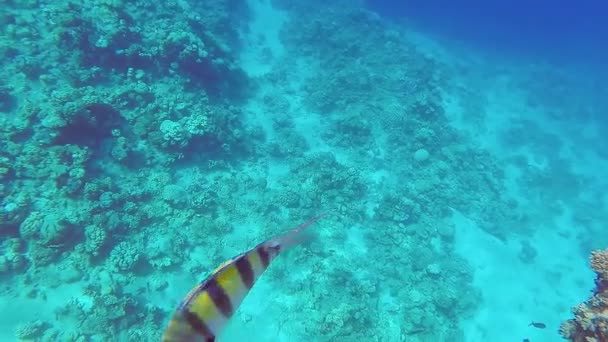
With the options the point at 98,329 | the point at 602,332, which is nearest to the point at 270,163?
the point at 98,329

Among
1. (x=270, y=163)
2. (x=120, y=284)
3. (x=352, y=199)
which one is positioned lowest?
(x=352, y=199)

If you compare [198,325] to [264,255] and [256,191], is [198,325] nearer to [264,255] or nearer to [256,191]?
[264,255]

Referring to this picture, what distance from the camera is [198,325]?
1.25 metres

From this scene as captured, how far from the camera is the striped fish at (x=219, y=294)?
4.00 feet

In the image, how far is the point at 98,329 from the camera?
8.13 m

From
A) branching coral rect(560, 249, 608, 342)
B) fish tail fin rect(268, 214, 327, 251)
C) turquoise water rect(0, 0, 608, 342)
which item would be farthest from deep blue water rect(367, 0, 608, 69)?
fish tail fin rect(268, 214, 327, 251)

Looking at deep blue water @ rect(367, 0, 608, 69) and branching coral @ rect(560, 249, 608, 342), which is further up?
deep blue water @ rect(367, 0, 608, 69)

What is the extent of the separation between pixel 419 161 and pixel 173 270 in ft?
37.8

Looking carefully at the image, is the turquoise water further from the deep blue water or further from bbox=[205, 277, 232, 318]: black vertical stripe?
the deep blue water

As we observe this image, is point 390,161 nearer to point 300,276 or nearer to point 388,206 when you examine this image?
point 388,206

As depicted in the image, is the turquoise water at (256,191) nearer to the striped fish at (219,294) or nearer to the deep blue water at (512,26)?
the striped fish at (219,294)

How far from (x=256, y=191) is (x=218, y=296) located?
443 inches

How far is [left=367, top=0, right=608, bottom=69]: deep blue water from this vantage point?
39812 mm

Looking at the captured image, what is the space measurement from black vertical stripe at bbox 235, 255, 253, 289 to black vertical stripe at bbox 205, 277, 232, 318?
4.1 inches
